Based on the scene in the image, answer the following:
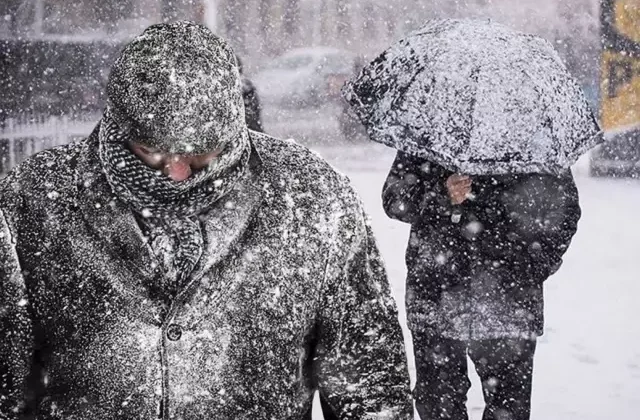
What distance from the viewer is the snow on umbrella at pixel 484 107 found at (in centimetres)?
294

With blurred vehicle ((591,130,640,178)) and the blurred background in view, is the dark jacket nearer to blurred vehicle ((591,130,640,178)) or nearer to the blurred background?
blurred vehicle ((591,130,640,178))

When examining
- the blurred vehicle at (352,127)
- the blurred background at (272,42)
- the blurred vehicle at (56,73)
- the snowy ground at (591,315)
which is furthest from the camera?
the blurred vehicle at (352,127)

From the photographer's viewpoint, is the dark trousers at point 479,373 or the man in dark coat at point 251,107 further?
the man in dark coat at point 251,107

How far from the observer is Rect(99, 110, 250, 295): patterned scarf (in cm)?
147

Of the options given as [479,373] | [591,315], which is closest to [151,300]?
[479,373]

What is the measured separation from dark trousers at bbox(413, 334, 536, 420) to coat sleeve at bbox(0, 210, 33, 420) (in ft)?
6.47

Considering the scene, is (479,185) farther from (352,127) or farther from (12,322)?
(352,127)

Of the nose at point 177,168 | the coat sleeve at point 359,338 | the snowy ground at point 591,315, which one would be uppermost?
the nose at point 177,168

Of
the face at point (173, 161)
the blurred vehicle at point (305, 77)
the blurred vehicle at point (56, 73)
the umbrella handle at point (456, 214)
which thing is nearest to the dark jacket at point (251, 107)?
the umbrella handle at point (456, 214)

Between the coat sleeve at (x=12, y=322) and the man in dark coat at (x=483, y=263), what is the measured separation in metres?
1.83

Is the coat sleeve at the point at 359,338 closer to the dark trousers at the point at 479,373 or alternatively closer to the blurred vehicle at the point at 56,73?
the dark trousers at the point at 479,373

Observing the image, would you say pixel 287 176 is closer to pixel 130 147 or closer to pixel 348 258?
pixel 348 258

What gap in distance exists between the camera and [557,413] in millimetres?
4309

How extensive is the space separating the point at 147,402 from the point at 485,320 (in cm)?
188
